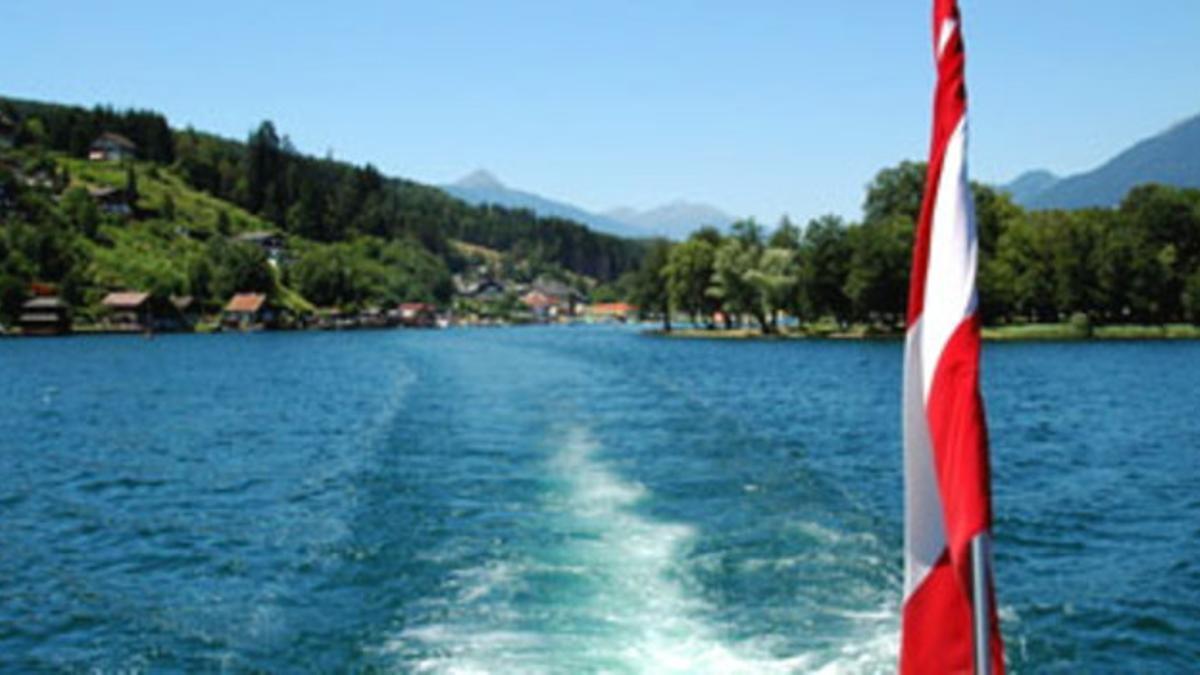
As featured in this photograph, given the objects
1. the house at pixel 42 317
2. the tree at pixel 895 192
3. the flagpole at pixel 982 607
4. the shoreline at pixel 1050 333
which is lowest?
the shoreline at pixel 1050 333

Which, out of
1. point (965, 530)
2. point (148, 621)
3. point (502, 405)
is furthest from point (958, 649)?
point (502, 405)

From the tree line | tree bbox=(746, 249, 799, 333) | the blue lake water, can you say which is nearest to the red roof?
the tree line

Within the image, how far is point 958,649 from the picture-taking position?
3.62 metres

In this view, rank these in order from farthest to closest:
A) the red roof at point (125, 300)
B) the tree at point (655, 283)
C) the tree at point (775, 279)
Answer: the tree at point (655, 283) → the red roof at point (125, 300) → the tree at point (775, 279)

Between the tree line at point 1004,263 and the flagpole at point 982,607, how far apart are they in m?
126

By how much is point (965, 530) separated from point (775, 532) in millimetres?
19754

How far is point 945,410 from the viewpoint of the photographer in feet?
Result: 11.0

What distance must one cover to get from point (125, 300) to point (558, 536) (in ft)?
575

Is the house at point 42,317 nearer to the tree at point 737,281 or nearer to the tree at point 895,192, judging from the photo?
the tree at point 737,281

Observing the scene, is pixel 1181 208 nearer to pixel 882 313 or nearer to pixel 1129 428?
pixel 882 313

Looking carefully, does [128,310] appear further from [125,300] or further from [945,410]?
[945,410]

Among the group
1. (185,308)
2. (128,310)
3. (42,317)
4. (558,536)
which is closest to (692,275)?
(128,310)

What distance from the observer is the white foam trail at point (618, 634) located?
563 inches

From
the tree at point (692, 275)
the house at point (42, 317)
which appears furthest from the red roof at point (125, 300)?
the tree at point (692, 275)
